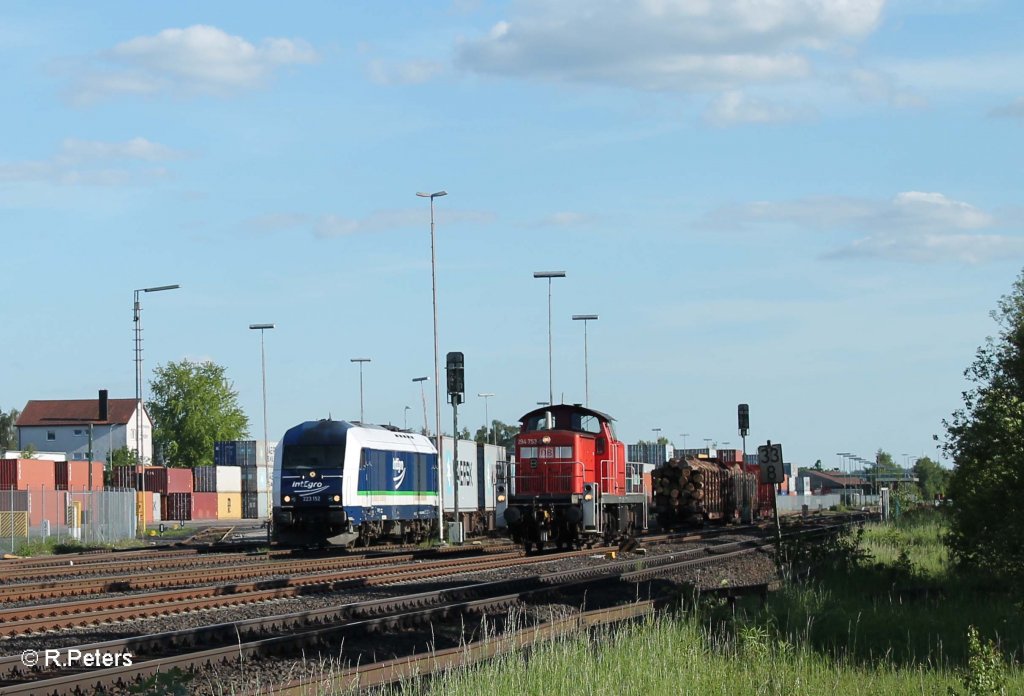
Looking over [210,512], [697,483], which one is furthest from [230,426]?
[697,483]

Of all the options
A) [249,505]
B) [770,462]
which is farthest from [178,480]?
[770,462]

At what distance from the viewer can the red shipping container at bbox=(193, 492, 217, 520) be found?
9900cm

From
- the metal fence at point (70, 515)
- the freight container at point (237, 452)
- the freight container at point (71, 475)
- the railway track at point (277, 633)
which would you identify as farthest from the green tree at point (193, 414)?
the railway track at point (277, 633)

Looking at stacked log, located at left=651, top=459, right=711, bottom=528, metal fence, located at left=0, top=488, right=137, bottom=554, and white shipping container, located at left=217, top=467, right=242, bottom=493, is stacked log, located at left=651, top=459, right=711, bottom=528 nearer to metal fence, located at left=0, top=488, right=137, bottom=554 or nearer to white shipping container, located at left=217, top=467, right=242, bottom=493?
metal fence, located at left=0, top=488, right=137, bottom=554

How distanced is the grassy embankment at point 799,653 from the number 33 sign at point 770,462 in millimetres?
5360

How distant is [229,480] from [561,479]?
84.6m

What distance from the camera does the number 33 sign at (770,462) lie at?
1063 inches

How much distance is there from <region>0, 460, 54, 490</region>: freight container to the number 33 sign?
5620 centimetres

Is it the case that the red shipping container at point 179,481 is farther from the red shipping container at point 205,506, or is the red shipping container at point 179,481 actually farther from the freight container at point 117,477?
the freight container at point 117,477

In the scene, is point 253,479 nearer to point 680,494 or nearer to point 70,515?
point 70,515

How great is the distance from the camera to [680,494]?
50438mm

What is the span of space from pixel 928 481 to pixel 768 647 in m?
126

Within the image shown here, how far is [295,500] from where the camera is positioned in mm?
33531

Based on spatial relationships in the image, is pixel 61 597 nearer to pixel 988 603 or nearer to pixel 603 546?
pixel 988 603
